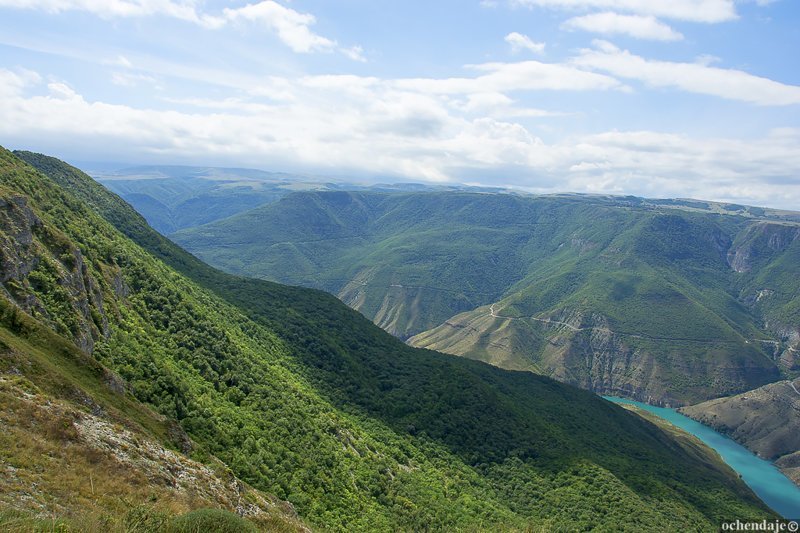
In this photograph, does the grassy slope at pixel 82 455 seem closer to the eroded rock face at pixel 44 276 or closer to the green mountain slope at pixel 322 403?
the eroded rock face at pixel 44 276

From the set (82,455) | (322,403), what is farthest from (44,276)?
(322,403)

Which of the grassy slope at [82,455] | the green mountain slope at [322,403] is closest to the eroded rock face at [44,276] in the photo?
the green mountain slope at [322,403]

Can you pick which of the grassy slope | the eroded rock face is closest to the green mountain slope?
the eroded rock face

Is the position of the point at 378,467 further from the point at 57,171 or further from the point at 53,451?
the point at 57,171

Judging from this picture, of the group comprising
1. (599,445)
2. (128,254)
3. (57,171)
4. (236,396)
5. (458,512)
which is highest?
(57,171)

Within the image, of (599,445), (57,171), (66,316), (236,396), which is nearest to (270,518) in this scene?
(66,316)
